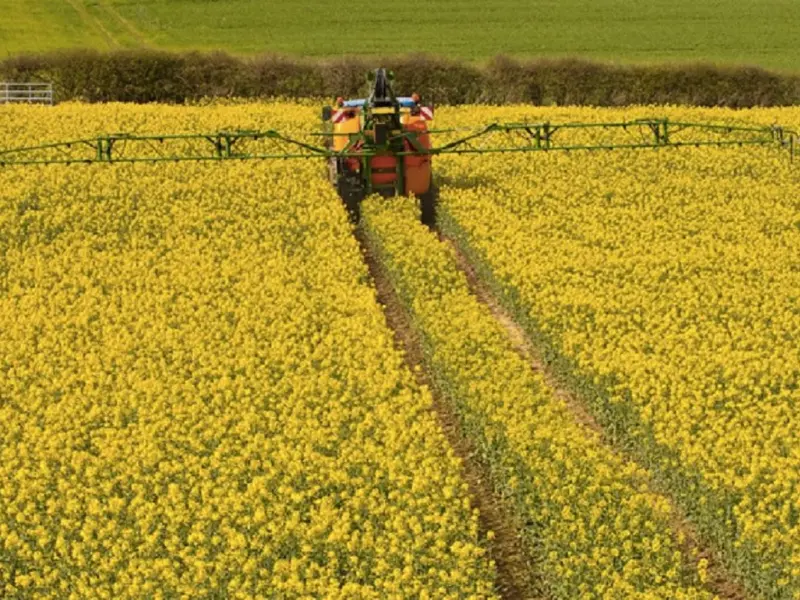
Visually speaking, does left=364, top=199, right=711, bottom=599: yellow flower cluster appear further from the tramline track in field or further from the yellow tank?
the yellow tank

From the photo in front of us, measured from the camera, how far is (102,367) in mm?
14773

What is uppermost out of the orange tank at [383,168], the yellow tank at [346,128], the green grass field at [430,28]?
the green grass field at [430,28]

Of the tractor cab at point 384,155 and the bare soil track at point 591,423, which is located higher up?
the tractor cab at point 384,155

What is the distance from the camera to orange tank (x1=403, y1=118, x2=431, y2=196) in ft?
76.3

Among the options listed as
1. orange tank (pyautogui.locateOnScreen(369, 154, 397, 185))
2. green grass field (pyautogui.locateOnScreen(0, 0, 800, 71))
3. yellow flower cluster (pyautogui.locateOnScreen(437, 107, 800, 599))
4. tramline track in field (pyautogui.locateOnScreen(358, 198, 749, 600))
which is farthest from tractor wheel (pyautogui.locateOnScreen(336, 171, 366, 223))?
green grass field (pyautogui.locateOnScreen(0, 0, 800, 71))

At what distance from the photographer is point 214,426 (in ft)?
41.1

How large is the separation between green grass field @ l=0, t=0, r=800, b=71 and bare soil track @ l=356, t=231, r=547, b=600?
37575mm

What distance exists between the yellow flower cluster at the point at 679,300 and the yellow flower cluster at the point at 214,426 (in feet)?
7.23

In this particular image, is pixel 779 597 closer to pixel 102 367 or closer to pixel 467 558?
pixel 467 558

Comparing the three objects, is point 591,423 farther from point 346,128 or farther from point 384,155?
point 346,128

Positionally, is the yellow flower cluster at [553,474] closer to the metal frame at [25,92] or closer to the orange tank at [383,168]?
→ the orange tank at [383,168]

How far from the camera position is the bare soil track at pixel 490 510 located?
11133 mm

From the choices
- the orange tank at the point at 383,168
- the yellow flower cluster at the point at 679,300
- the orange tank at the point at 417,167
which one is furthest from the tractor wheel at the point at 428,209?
the orange tank at the point at 383,168

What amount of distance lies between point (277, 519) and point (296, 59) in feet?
111
